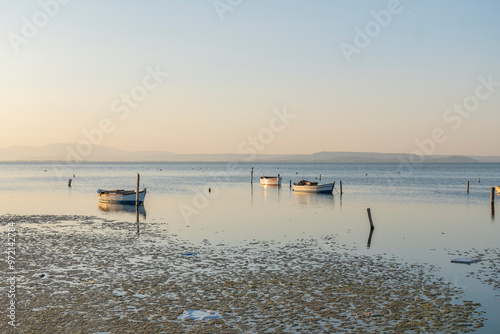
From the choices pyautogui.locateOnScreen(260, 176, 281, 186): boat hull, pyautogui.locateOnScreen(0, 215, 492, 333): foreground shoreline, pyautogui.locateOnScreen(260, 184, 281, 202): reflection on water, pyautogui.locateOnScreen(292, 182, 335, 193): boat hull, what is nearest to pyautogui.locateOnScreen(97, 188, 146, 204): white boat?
pyautogui.locateOnScreen(260, 184, 281, 202): reflection on water

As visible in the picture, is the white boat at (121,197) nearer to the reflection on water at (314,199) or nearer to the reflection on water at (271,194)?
the reflection on water at (271,194)

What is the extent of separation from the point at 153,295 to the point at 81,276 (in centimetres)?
465

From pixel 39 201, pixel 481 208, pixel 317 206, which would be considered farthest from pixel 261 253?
pixel 39 201

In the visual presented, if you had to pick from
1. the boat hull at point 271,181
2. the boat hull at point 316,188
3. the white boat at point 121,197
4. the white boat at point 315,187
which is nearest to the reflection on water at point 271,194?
the boat hull at point 271,181

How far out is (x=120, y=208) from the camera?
174 feet

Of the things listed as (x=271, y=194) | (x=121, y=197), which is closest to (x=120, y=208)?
(x=121, y=197)

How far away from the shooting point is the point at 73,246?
1104 inches

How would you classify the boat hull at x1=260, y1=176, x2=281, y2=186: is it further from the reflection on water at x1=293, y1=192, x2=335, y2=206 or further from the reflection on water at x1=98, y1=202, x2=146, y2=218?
the reflection on water at x1=98, y1=202, x2=146, y2=218

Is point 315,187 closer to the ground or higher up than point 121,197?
closer to the ground

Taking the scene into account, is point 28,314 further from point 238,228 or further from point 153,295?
point 238,228

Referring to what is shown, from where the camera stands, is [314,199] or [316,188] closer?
[314,199]

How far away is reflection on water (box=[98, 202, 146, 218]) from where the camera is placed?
50.6 meters

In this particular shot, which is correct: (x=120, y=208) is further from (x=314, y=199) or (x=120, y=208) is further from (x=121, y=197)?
(x=314, y=199)

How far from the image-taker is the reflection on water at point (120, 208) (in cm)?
5056
